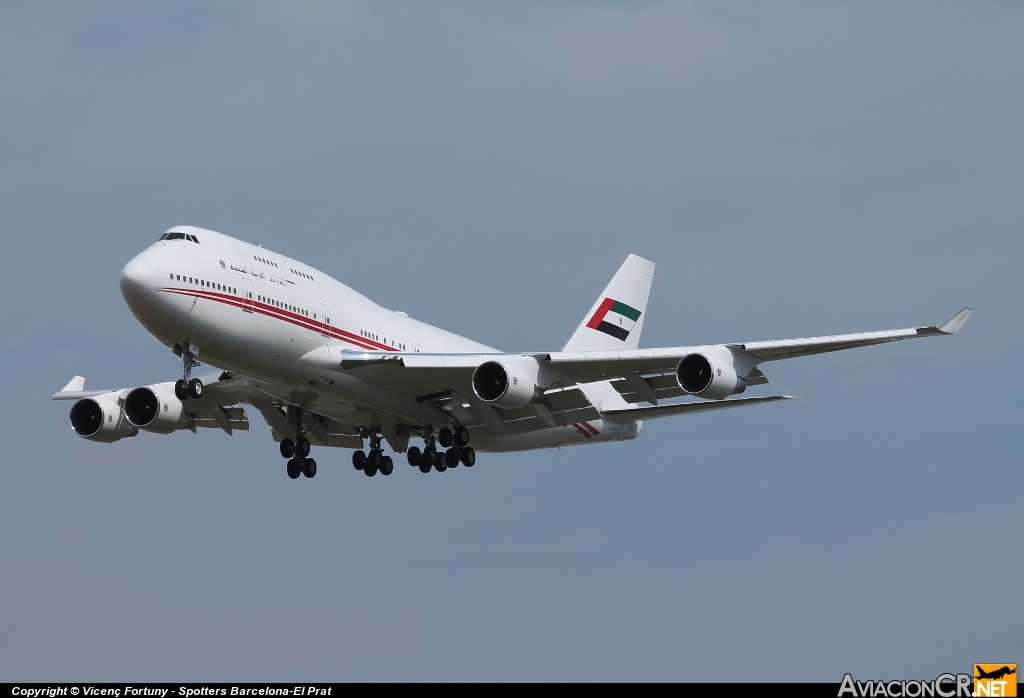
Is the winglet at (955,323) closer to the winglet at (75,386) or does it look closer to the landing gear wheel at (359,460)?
the landing gear wheel at (359,460)

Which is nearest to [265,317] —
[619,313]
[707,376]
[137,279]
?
[137,279]

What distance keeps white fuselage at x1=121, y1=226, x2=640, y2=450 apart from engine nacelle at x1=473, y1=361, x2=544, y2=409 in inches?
130

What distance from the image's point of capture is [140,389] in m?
47.1

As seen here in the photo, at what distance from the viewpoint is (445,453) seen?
4750 centimetres

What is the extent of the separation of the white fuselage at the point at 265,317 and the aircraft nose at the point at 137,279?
26 millimetres

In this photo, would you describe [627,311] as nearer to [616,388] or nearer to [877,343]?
[616,388]

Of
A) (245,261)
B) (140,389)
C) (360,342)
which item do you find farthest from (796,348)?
(140,389)

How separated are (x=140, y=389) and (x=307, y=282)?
28.9 ft

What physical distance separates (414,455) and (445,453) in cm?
126

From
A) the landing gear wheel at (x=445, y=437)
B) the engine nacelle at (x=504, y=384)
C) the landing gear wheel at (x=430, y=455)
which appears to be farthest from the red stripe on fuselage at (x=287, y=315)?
the landing gear wheel at (x=430, y=455)

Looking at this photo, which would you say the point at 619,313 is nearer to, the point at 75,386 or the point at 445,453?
the point at 445,453

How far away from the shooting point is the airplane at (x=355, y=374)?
38.8m

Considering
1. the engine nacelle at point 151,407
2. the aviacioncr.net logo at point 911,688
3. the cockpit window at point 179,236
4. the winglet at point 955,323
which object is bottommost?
the aviacioncr.net logo at point 911,688

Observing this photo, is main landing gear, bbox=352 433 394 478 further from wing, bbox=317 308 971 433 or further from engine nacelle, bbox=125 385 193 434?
engine nacelle, bbox=125 385 193 434
